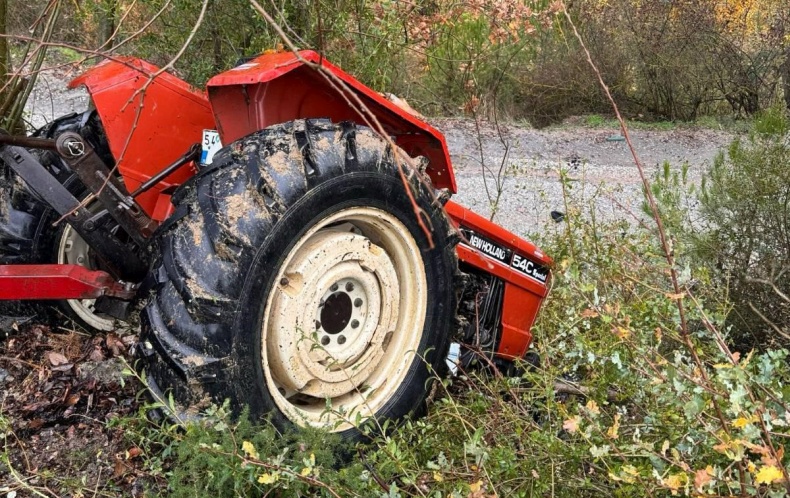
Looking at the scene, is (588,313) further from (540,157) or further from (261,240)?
(540,157)

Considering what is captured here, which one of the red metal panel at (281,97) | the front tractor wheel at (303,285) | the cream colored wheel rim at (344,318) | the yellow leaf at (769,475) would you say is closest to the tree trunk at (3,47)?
the red metal panel at (281,97)

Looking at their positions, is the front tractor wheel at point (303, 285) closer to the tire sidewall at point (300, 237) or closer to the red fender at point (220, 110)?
the tire sidewall at point (300, 237)

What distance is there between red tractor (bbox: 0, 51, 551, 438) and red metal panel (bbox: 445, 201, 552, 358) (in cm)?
2

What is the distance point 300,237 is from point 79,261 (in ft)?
4.75

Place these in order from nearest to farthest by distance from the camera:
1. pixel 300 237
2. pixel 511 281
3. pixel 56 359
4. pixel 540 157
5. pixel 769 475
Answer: pixel 769 475 → pixel 300 237 → pixel 56 359 → pixel 511 281 → pixel 540 157

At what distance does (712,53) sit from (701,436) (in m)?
11.6

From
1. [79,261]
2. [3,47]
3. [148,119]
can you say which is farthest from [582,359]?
[3,47]

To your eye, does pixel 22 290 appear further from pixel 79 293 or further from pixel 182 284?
pixel 182 284

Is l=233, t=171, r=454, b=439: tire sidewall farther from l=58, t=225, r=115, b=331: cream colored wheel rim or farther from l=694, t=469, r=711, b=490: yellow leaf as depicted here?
l=58, t=225, r=115, b=331: cream colored wheel rim

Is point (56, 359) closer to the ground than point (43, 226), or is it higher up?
closer to the ground

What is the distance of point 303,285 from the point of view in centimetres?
258

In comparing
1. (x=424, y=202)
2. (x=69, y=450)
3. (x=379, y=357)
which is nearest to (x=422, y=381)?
(x=379, y=357)

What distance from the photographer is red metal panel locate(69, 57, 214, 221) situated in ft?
9.38

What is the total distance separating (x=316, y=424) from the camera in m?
2.65
